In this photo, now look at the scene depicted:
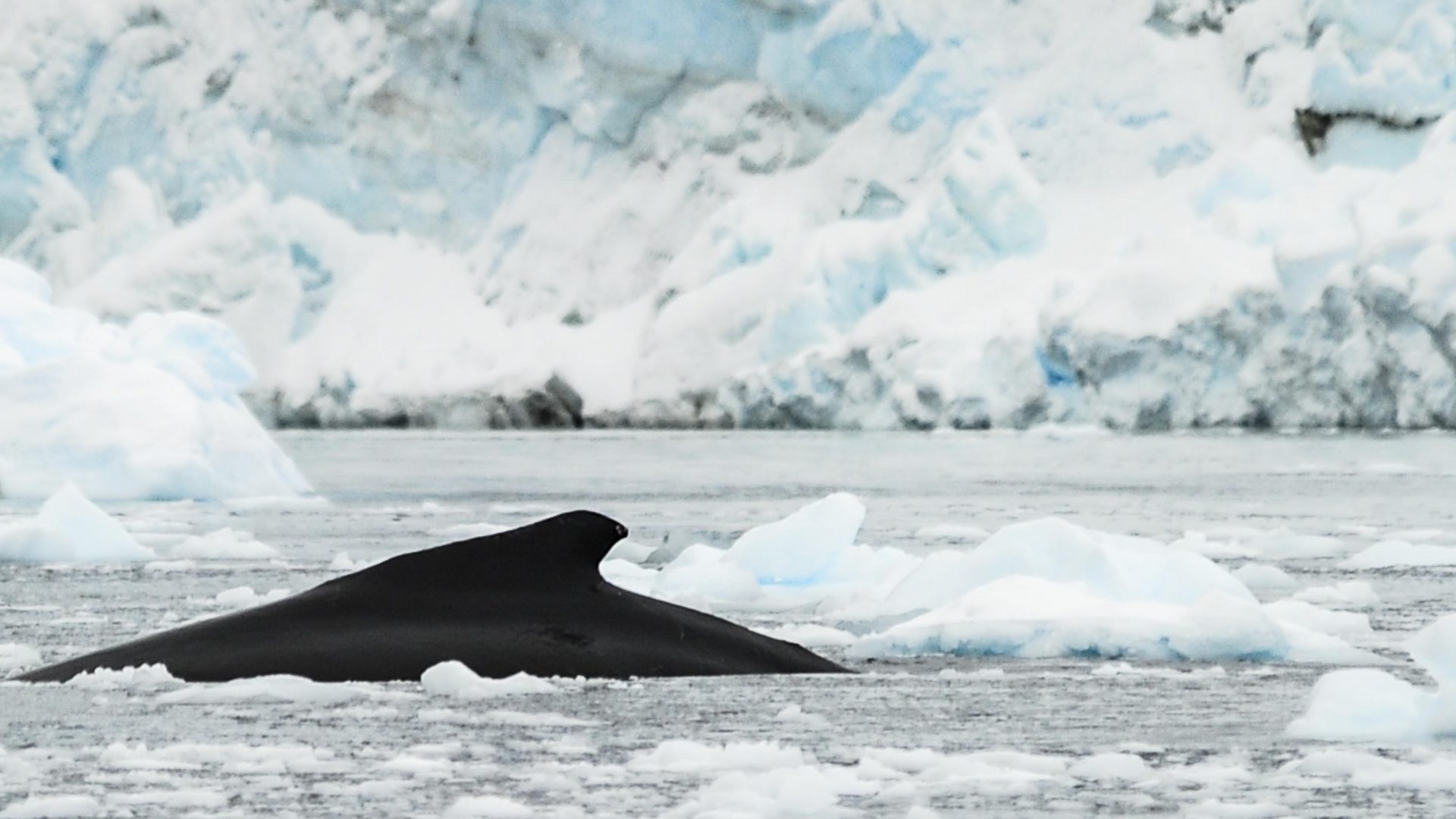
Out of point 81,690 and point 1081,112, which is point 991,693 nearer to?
point 81,690

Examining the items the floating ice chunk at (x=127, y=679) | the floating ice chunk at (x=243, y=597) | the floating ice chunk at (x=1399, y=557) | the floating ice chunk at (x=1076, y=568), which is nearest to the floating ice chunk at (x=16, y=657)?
the floating ice chunk at (x=127, y=679)

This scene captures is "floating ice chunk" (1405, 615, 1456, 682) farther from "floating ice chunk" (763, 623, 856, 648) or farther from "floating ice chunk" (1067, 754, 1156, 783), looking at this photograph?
"floating ice chunk" (763, 623, 856, 648)

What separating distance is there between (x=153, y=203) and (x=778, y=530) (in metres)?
46.2

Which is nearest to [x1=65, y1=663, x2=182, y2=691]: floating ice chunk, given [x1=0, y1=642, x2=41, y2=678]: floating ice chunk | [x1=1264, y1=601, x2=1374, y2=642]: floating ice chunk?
[x1=0, y1=642, x2=41, y2=678]: floating ice chunk

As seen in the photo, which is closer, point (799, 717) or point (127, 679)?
point (799, 717)

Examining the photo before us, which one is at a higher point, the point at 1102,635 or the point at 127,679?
the point at 127,679

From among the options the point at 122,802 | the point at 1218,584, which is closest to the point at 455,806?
the point at 122,802

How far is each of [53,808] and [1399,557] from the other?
8137 mm

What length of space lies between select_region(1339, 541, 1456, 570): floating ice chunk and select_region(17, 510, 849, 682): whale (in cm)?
512

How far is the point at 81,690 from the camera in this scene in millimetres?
5473

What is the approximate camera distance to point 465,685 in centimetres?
544

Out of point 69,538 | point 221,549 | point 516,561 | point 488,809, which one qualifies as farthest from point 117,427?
point 488,809

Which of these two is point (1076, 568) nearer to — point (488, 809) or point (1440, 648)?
point (1440, 648)

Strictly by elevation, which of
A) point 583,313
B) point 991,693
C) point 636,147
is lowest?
point 991,693
